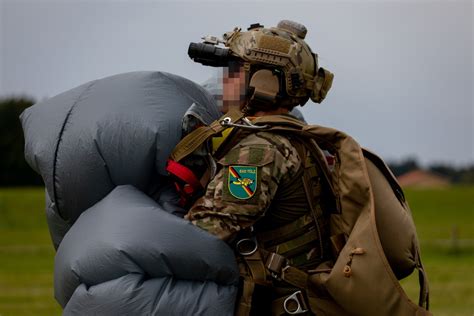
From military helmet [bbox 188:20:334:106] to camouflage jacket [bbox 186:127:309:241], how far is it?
25 cm

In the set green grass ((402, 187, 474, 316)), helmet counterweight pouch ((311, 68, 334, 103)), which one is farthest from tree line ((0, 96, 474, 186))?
helmet counterweight pouch ((311, 68, 334, 103))

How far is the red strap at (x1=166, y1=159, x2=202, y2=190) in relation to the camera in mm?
4539

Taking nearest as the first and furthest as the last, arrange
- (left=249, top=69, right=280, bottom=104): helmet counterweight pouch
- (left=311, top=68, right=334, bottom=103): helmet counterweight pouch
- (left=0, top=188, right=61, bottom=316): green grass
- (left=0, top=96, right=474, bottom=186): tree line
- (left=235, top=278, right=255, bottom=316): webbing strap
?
(left=235, top=278, right=255, bottom=316): webbing strap < (left=249, top=69, right=280, bottom=104): helmet counterweight pouch < (left=311, top=68, right=334, bottom=103): helmet counterweight pouch < (left=0, top=188, right=61, bottom=316): green grass < (left=0, top=96, right=474, bottom=186): tree line

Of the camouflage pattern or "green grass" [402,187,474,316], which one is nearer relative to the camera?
the camouflage pattern

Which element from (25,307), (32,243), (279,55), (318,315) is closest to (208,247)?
(318,315)

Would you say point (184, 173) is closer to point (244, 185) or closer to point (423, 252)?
point (244, 185)

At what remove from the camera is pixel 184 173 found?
454 cm

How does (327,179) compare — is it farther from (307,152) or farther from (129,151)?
(129,151)

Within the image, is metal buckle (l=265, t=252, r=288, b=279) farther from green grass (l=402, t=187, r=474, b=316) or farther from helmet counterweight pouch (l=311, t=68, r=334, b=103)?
green grass (l=402, t=187, r=474, b=316)

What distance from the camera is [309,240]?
4.62 metres

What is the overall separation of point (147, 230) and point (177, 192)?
1.11 feet

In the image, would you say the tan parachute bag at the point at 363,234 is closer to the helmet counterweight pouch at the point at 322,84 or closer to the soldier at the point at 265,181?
the soldier at the point at 265,181

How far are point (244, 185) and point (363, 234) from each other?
57cm

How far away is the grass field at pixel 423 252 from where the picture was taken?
13.9 m
